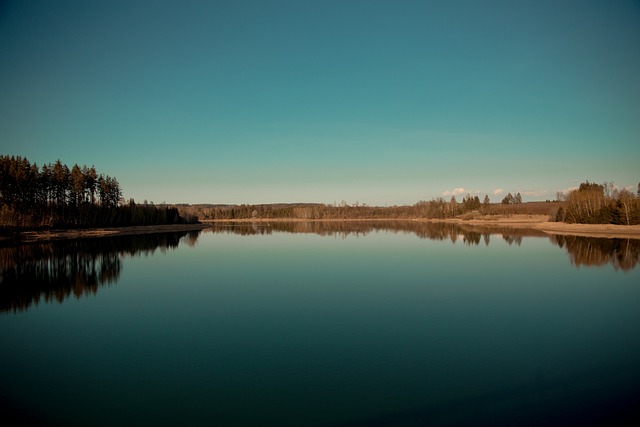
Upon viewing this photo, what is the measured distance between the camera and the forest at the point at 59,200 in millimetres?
43031

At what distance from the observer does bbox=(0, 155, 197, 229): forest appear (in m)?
43.0

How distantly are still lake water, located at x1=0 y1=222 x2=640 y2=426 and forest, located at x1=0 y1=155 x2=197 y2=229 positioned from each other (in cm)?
3174

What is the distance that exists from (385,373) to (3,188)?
48.8 metres

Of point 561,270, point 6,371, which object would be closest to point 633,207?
point 561,270

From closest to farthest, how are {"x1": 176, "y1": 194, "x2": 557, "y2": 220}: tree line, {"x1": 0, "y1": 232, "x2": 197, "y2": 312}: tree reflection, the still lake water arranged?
the still lake water, {"x1": 0, "y1": 232, "x2": 197, "y2": 312}: tree reflection, {"x1": 176, "y1": 194, "x2": 557, "y2": 220}: tree line

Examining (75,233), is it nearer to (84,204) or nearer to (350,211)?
(84,204)

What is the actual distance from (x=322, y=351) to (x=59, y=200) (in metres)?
56.4

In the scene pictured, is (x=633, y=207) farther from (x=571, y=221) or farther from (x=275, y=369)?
(x=275, y=369)

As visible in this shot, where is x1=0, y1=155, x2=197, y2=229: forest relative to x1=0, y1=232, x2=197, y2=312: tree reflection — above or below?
above

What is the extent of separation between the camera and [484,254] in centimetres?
2878

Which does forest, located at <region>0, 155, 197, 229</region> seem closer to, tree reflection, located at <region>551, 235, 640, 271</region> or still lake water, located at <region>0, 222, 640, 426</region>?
still lake water, located at <region>0, 222, 640, 426</region>

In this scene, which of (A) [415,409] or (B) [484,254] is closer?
(A) [415,409]

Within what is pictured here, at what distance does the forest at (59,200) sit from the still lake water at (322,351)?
104 feet

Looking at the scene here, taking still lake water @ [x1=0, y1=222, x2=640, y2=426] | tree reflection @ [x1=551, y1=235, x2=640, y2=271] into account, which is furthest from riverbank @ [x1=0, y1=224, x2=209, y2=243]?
tree reflection @ [x1=551, y1=235, x2=640, y2=271]
